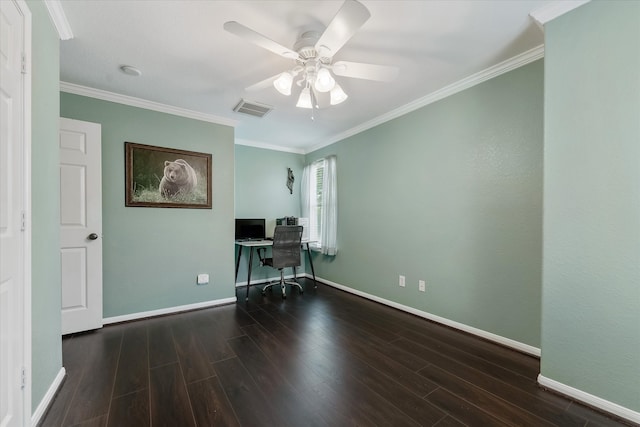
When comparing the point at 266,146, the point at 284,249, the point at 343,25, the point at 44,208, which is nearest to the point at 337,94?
the point at 343,25

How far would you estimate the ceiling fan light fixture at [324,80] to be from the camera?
5.80 feet

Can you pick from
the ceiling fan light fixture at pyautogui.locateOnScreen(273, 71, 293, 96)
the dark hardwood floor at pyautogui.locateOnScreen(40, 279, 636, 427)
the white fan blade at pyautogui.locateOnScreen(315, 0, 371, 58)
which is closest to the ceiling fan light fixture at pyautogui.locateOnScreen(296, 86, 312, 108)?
the ceiling fan light fixture at pyautogui.locateOnScreen(273, 71, 293, 96)

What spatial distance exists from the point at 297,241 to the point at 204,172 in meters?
1.55

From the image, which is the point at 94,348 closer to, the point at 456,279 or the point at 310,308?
the point at 310,308

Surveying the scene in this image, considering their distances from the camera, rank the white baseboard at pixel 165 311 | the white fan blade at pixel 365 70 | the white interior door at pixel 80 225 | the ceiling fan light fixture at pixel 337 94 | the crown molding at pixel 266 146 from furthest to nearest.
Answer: the crown molding at pixel 266 146 < the white baseboard at pixel 165 311 < the white interior door at pixel 80 225 < the ceiling fan light fixture at pixel 337 94 < the white fan blade at pixel 365 70

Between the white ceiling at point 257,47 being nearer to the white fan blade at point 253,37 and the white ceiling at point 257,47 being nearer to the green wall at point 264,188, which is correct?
the white fan blade at point 253,37

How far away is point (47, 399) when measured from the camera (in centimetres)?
153

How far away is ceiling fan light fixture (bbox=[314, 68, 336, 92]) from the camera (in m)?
1.77

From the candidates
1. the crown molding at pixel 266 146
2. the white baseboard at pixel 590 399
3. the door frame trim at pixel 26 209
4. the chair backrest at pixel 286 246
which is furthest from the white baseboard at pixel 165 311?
the white baseboard at pixel 590 399

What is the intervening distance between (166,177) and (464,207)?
3.27 m

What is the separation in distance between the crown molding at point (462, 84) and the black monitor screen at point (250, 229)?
2082mm

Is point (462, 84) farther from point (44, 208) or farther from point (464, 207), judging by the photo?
point (44, 208)

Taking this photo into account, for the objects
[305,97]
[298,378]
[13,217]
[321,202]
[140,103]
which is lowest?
[298,378]

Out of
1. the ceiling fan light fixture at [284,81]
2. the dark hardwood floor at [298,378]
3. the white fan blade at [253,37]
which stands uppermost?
the white fan blade at [253,37]
